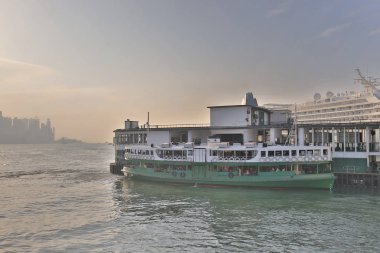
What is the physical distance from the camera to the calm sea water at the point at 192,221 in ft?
74.0

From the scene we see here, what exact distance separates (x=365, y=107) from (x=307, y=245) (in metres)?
106

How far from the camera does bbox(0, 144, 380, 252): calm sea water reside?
22.6 meters

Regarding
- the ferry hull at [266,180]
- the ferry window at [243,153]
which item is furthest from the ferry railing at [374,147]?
the ferry window at [243,153]

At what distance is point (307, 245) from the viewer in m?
22.2

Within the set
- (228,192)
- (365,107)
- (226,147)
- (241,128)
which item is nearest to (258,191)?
(228,192)

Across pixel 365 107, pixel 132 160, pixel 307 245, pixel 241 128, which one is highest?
pixel 365 107

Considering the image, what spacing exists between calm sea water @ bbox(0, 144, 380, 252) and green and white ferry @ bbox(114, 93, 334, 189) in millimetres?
2318

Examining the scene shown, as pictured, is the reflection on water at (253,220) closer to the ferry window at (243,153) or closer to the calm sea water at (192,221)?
the calm sea water at (192,221)

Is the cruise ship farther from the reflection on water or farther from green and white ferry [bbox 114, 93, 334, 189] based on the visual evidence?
the reflection on water

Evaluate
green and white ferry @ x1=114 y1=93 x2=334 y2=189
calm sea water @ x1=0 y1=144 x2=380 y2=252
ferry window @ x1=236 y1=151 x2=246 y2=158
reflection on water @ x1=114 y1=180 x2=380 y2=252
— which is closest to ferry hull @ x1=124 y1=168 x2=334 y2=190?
green and white ferry @ x1=114 y1=93 x2=334 y2=189

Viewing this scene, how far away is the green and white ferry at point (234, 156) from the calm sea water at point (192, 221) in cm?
232

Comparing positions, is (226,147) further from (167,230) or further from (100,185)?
(167,230)

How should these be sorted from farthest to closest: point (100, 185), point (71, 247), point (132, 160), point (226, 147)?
point (132, 160) < point (100, 185) < point (226, 147) < point (71, 247)

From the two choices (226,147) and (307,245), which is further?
(226,147)
